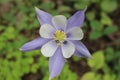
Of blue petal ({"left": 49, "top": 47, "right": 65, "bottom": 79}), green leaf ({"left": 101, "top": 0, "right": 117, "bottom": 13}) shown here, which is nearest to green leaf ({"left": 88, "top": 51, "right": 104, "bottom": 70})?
green leaf ({"left": 101, "top": 0, "right": 117, "bottom": 13})

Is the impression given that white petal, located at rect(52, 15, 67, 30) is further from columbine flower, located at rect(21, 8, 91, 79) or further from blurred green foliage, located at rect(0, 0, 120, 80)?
blurred green foliage, located at rect(0, 0, 120, 80)

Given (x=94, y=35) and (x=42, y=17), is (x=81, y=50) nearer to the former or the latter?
(x=42, y=17)

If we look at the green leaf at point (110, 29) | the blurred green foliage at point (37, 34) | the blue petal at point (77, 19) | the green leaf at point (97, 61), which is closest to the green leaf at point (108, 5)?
the blurred green foliage at point (37, 34)

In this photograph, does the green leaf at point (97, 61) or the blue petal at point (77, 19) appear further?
the green leaf at point (97, 61)

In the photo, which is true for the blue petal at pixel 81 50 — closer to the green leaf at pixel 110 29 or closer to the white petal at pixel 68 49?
the white petal at pixel 68 49

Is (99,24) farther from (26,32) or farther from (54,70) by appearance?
(54,70)

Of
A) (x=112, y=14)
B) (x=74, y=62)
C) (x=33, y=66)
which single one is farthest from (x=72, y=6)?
(x=33, y=66)
